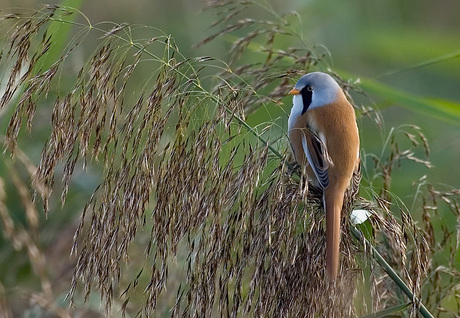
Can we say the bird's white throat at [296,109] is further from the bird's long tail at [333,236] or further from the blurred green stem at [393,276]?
the blurred green stem at [393,276]

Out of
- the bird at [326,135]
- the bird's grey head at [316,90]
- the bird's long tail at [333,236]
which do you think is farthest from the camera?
the bird's grey head at [316,90]

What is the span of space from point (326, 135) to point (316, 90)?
0.46ft

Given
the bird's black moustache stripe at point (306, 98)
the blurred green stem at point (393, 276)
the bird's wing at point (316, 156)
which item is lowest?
Answer: the blurred green stem at point (393, 276)

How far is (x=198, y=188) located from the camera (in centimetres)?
175

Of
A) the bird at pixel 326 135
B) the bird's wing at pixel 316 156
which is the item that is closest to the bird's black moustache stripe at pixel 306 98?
the bird at pixel 326 135

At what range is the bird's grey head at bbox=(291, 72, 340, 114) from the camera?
231cm

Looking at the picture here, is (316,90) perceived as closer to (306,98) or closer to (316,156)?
(306,98)

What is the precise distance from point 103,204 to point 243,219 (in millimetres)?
314

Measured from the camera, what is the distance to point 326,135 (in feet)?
7.67

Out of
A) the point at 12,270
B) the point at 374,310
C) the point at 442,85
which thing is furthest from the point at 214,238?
the point at 442,85

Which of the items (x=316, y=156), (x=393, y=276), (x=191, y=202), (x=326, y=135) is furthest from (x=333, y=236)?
(x=326, y=135)

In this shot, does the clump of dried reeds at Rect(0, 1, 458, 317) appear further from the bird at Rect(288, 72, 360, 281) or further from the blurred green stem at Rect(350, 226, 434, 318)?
the bird at Rect(288, 72, 360, 281)

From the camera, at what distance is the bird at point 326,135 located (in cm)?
205

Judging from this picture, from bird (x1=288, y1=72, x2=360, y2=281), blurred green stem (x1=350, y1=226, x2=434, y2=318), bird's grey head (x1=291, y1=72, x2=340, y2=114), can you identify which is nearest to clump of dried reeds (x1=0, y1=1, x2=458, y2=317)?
blurred green stem (x1=350, y1=226, x2=434, y2=318)
